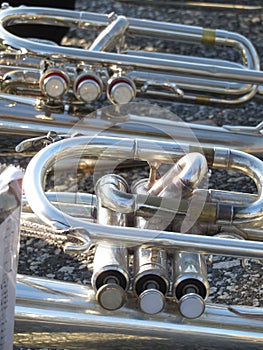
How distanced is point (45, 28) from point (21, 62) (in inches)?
24.7

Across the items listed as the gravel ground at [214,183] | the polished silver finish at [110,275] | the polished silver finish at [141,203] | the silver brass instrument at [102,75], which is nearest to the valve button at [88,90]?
the silver brass instrument at [102,75]

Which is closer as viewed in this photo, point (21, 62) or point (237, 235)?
point (237, 235)

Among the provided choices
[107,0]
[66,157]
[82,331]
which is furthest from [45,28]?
[82,331]

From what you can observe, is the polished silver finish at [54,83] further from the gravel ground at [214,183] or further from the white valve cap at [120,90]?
the gravel ground at [214,183]

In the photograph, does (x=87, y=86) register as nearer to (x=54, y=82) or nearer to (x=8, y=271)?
(x=54, y=82)

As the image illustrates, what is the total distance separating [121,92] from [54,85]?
176 mm

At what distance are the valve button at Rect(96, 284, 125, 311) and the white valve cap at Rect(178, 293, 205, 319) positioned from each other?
0.10 metres

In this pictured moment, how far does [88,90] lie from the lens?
206cm

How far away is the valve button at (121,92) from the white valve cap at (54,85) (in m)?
0.13

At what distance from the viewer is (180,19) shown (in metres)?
3.15

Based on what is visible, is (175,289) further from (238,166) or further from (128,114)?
(128,114)

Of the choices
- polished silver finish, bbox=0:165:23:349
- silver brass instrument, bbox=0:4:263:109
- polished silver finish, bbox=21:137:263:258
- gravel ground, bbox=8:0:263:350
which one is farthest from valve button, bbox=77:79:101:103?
polished silver finish, bbox=0:165:23:349

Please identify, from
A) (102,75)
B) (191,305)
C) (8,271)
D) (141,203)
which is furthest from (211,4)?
(8,271)

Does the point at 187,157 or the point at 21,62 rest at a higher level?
the point at 21,62
